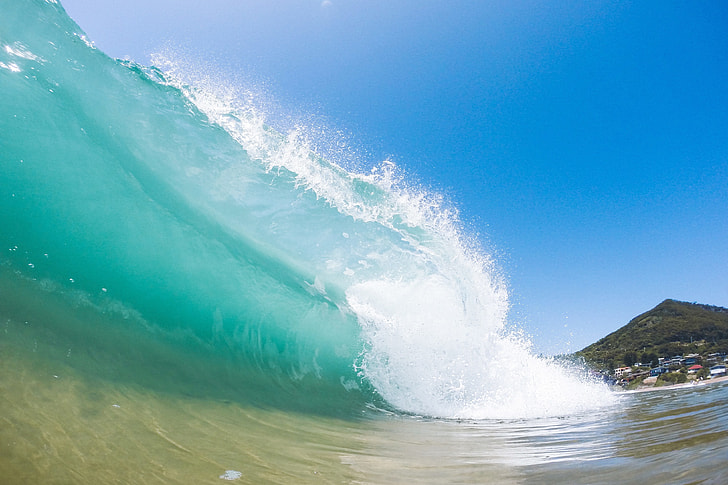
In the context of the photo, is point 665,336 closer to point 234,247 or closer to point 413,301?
point 413,301

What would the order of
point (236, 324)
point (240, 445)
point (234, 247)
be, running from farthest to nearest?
1. point (234, 247)
2. point (236, 324)
3. point (240, 445)

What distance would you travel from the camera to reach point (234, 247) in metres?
7.21

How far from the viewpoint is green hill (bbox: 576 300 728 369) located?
3319 cm

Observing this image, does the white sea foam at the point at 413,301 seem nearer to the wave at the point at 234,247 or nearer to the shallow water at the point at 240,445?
the wave at the point at 234,247

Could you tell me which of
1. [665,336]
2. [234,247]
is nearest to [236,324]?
[234,247]

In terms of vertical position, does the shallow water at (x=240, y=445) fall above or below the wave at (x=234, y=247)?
below

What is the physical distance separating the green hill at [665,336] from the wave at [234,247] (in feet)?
84.5

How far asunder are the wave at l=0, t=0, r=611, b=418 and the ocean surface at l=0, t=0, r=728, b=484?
0.04 meters

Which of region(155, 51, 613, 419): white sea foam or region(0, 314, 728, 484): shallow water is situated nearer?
region(0, 314, 728, 484): shallow water

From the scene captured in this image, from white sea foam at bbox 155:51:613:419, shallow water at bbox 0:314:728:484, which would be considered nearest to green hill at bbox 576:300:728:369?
white sea foam at bbox 155:51:613:419

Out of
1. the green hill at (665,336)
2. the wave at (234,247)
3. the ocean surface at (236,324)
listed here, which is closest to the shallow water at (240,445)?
the ocean surface at (236,324)

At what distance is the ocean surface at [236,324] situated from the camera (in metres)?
2.02

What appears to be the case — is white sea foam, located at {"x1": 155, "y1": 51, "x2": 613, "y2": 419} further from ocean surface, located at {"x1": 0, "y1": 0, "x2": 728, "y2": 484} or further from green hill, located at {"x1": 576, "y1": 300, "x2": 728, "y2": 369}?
green hill, located at {"x1": 576, "y1": 300, "x2": 728, "y2": 369}

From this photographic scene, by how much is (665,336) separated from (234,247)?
5054cm
